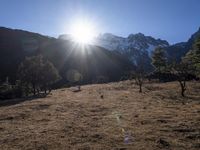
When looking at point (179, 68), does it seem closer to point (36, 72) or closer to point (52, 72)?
point (52, 72)

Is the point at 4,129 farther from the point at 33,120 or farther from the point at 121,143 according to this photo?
the point at 121,143

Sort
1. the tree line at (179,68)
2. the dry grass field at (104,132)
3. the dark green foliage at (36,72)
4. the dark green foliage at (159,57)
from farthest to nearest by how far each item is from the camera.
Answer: the dark green foliage at (159,57), the dark green foliage at (36,72), the tree line at (179,68), the dry grass field at (104,132)

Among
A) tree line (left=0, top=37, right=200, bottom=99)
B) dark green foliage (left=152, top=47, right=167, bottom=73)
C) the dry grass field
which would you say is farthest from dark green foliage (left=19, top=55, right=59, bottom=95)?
the dry grass field

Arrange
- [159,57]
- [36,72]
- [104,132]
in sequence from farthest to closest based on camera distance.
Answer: [159,57] → [36,72] → [104,132]

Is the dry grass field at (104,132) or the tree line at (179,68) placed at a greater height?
the tree line at (179,68)

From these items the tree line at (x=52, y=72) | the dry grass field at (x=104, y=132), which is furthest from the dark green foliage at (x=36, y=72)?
the dry grass field at (x=104, y=132)

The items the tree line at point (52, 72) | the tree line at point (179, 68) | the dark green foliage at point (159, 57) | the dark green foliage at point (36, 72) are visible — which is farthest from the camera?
the dark green foliage at point (159, 57)

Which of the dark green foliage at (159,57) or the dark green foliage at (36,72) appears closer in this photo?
the dark green foliage at (36,72)

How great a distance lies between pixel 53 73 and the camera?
97.0m

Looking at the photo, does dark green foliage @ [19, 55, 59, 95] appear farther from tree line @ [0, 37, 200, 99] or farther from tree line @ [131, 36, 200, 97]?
tree line @ [131, 36, 200, 97]

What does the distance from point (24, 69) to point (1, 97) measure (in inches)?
775

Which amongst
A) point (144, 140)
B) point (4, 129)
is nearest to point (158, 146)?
Result: point (144, 140)

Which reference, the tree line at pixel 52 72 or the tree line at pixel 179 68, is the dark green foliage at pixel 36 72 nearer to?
the tree line at pixel 52 72

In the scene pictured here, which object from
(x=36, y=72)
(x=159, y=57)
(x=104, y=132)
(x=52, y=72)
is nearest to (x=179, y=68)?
(x=104, y=132)
